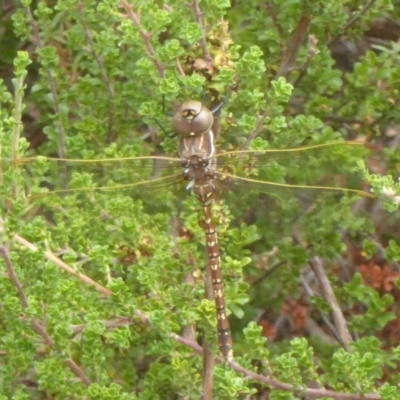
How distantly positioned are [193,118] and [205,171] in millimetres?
209

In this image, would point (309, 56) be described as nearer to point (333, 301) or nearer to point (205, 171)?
point (205, 171)

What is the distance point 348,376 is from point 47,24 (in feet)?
4.42

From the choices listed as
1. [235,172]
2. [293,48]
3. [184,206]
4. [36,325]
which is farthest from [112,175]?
[293,48]

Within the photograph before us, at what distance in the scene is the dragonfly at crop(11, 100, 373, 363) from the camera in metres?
2.05

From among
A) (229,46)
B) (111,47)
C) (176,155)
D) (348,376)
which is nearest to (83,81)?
(111,47)

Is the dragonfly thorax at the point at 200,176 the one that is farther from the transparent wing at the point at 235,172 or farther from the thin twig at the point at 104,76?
the thin twig at the point at 104,76

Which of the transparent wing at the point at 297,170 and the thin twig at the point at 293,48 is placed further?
the thin twig at the point at 293,48

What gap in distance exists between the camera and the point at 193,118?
2012 mm

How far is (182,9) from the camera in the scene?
211 cm

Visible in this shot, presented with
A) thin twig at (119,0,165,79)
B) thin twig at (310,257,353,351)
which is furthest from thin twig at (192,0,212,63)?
→ thin twig at (310,257,353,351)

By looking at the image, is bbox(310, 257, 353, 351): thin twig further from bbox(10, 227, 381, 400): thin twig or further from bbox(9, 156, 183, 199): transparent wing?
bbox(9, 156, 183, 199): transparent wing

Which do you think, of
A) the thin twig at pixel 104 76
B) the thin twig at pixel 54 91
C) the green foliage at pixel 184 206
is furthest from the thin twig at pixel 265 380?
the thin twig at pixel 104 76

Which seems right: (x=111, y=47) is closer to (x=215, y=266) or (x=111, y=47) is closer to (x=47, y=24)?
(x=47, y=24)

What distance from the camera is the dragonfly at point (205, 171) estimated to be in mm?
2049
